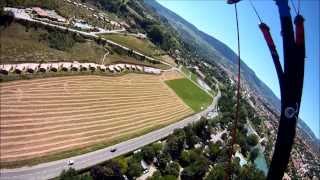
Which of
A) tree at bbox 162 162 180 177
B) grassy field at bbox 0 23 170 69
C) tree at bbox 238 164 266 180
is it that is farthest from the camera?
tree at bbox 238 164 266 180

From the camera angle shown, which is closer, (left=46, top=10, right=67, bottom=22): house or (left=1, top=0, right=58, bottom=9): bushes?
(left=1, top=0, right=58, bottom=9): bushes

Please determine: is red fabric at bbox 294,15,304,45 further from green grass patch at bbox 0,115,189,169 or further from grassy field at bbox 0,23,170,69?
grassy field at bbox 0,23,170,69

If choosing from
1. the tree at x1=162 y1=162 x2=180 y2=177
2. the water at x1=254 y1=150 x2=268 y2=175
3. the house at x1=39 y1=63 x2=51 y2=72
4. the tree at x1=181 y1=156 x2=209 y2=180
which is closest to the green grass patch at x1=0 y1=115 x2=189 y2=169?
the tree at x1=162 y1=162 x2=180 y2=177

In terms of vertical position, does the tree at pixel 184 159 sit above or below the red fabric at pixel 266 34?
below

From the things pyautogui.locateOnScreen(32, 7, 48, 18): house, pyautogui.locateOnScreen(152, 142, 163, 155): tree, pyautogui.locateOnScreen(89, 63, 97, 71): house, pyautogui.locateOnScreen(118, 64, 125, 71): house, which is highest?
pyautogui.locateOnScreen(32, 7, 48, 18): house

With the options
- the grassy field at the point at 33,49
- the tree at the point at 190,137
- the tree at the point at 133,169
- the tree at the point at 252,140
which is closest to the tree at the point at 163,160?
the tree at the point at 133,169

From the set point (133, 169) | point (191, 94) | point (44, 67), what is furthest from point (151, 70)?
point (133, 169)

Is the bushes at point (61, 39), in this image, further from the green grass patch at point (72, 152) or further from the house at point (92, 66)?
the green grass patch at point (72, 152)
